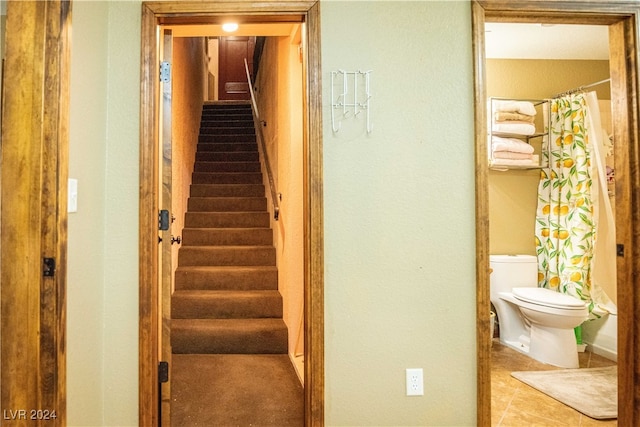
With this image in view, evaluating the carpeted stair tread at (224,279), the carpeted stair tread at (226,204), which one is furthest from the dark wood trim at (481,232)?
the carpeted stair tread at (226,204)

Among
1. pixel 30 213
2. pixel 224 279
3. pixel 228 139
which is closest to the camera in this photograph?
pixel 30 213

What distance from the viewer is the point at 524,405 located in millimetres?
2121

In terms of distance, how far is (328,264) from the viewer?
1.63 meters

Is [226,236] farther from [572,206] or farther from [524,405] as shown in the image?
[572,206]

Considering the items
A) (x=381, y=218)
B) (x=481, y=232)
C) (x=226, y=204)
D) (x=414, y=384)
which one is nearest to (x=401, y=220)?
(x=381, y=218)

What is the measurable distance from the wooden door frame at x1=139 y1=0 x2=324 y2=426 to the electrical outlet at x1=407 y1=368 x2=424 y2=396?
39cm

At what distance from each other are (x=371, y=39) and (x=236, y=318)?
2.36 meters

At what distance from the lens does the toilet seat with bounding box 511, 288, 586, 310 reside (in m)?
2.55

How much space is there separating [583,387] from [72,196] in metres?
3.02

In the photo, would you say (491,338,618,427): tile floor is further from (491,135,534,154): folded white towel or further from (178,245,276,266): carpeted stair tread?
(178,245,276,266): carpeted stair tread

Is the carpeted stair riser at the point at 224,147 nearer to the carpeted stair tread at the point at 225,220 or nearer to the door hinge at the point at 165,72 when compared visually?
the carpeted stair tread at the point at 225,220

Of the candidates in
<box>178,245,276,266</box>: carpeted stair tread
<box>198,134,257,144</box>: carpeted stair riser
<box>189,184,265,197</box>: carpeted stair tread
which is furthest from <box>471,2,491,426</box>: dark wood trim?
<box>198,134,257,144</box>: carpeted stair riser

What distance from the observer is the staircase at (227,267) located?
2803 mm

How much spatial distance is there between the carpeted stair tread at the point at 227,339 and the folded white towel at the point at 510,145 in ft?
7.61
